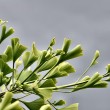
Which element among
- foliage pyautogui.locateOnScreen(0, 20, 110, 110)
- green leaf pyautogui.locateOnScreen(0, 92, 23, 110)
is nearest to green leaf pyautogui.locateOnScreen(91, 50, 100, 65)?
foliage pyautogui.locateOnScreen(0, 20, 110, 110)

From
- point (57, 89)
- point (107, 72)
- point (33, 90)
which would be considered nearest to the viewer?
point (33, 90)

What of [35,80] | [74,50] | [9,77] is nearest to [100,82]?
[74,50]

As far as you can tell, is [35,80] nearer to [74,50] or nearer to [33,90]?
[33,90]

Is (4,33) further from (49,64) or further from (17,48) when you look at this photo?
(49,64)

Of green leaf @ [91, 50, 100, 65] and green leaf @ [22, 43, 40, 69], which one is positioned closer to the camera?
green leaf @ [22, 43, 40, 69]

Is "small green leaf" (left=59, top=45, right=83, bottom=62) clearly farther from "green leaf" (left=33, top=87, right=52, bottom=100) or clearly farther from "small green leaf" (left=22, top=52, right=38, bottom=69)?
"green leaf" (left=33, top=87, right=52, bottom=100)

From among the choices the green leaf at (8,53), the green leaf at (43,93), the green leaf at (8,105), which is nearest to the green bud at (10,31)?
the green leaf at (8,53)

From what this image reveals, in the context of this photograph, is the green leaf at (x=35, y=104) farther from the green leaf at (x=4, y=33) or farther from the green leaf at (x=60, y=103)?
the green leaf at (x=4, y=33)

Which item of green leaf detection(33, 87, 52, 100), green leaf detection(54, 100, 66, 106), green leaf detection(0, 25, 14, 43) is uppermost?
green leaf detection(0, 25, 14, 43)
